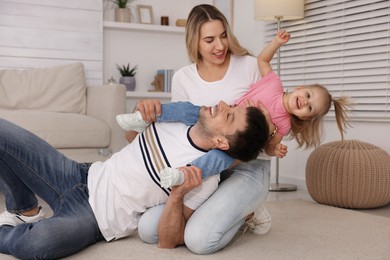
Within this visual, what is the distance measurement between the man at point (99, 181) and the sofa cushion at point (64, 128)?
131 centimetres

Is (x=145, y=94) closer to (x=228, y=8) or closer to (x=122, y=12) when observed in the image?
(x=122, y=12)

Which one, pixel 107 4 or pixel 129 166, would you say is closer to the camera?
pixel 129 166

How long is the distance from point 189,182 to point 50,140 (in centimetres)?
178

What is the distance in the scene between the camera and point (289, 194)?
3.86 metres

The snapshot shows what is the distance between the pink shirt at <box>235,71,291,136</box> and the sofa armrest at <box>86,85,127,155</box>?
1634 mm

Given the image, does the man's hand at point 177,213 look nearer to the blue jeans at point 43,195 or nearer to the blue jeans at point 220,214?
the blue jeans at point 220,214

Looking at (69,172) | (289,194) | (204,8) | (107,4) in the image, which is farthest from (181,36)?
(69,172)

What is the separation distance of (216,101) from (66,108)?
211cm

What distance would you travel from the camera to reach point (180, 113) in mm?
2066

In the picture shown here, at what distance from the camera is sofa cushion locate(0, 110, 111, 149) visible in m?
3.45

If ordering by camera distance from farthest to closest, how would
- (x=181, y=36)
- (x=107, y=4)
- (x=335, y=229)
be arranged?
(x=181, y=36) → (x=107, y=4) → (x=335, y=229)

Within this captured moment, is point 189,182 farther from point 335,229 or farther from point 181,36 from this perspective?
point 181,36

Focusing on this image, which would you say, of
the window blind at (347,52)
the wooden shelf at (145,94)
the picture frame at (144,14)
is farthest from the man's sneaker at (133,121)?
the picture frame at (144,14)

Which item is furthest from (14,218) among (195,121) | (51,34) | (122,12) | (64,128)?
(122,12)
